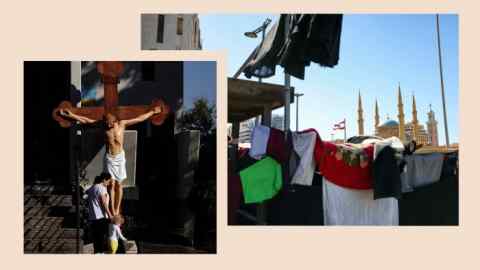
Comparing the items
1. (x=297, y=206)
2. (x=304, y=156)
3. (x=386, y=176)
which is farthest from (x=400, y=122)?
(x=297, y=206)

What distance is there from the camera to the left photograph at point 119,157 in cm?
448

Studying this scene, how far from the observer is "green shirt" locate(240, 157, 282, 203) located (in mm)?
5246

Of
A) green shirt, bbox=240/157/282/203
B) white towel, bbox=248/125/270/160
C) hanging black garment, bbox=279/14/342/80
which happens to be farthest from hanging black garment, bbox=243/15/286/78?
green shirt, bbox=240/157/282/203

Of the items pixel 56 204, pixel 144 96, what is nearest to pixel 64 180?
pixel 56 204

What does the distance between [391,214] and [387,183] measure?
0.58 metres

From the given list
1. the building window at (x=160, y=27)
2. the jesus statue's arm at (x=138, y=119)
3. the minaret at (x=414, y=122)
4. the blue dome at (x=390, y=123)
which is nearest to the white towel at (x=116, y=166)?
the jesus statue's arm at (x=138, y=119)

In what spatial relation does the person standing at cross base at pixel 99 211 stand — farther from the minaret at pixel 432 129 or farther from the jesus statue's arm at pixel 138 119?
the minaret at pixel 432 129

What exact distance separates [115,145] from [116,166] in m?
0.28

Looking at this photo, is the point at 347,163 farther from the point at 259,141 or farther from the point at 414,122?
the point at 414,122

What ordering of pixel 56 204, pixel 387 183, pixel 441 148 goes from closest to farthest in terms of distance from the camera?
pixel 56 204, pixel 387 183, pixel 441 148

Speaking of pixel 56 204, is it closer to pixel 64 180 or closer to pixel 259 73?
pixel 64 180

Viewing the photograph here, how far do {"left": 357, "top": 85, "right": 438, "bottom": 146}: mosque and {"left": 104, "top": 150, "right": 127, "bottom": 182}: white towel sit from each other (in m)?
3.81

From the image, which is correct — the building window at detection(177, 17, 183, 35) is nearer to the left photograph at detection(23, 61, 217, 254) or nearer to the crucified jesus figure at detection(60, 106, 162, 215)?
the left photograph at detection(23, 61, 217, 254)

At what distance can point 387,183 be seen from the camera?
198 inches
